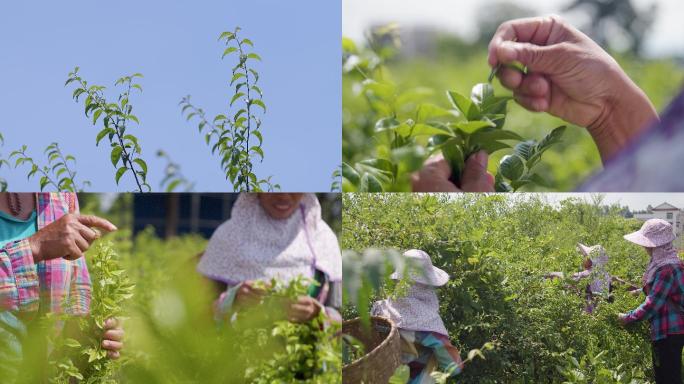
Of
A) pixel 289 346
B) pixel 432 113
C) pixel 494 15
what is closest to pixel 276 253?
pixel 289 346

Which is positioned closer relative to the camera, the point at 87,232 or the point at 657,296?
the point at 87,232

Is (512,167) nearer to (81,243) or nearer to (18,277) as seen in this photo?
(81,243)


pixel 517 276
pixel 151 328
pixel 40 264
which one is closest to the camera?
pixel 151 328

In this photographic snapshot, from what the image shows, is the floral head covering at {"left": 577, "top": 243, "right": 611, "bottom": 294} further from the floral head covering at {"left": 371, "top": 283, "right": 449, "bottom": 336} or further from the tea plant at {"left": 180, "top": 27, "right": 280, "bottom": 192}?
the tea plant at {"left": 180, "top": 27, "right": 280, "bottom": 192}

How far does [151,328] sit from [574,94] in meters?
1.61

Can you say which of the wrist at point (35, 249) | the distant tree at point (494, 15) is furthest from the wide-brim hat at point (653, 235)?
the wrist at point (35, 249)

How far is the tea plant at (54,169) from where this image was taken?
3.17 meters

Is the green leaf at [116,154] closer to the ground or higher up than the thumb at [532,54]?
closer to the ground

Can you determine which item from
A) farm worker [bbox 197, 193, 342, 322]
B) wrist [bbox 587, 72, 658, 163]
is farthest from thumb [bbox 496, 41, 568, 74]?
farm worker [bbox 197, 193, 342, 322]

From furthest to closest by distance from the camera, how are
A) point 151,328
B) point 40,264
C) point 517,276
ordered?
point 517,276, point 40,264, point 151,328

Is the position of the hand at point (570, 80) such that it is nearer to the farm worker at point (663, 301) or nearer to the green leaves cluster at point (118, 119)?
the farm worker at point (663, 301)

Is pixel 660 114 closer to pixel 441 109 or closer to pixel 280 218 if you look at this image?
pixel 441 109

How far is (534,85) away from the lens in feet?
9.84

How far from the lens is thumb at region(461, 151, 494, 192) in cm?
307
